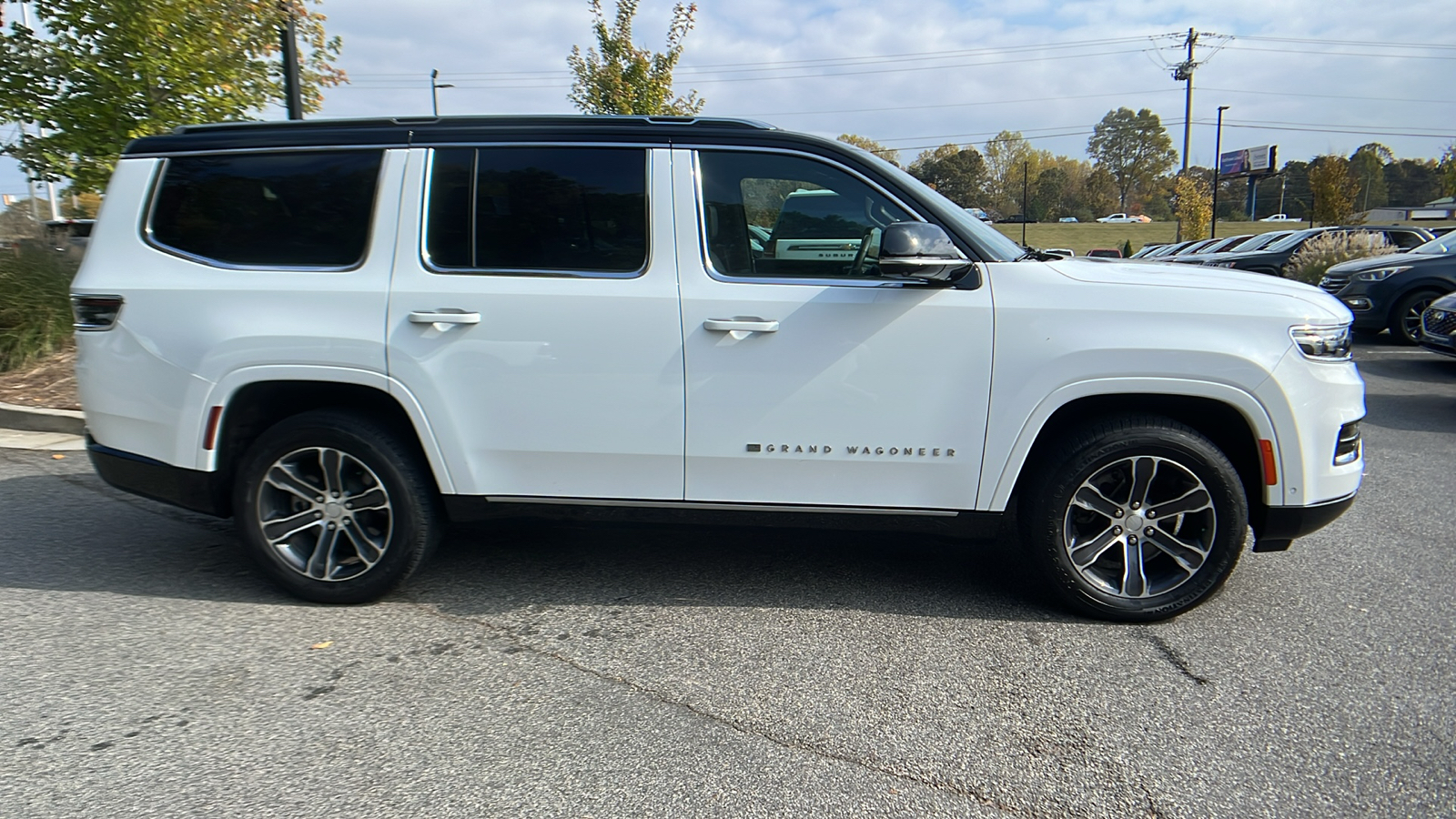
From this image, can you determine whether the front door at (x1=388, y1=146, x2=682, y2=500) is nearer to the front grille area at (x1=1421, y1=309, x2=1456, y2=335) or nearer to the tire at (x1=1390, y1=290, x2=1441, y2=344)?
the front grille area at (x1=1421, y1=309, x2=1456, y2=335)

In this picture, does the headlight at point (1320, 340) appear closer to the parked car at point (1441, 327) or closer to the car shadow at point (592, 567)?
the car shadow at point (592, 567)

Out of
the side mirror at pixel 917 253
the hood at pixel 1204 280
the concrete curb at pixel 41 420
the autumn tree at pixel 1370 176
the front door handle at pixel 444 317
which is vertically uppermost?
the autumn tree at pixel 1370 176

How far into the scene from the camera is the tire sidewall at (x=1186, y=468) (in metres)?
3.46

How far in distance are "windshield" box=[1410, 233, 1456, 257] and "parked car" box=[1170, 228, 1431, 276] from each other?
5.57m

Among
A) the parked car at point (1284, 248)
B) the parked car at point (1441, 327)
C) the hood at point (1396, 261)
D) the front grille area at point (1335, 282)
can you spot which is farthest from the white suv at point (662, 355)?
the parked car at point (1284, 248)

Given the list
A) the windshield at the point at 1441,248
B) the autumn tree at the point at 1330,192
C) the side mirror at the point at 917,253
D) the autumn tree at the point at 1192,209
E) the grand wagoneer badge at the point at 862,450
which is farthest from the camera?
the autumn tree at the point at 1330,192

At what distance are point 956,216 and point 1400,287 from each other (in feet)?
37.2

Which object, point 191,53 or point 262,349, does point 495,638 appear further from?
point 191,53

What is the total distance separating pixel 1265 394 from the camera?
338cm

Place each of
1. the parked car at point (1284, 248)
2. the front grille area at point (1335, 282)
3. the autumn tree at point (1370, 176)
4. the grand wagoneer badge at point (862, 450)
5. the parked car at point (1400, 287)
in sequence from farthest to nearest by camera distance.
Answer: the autumn tree at point (1370, 176), the parked car at point (1284, 248), the front grille area at point (1335, 282), the parked car at point (1400, 287), the grand wagoneer badge at point (862, 450)

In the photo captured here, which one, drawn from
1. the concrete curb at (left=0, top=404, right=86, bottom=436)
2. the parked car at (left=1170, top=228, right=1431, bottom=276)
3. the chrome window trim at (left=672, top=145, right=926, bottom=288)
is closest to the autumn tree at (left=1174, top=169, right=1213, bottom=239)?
the parked car at (left=1170, top=228, right=1431, bottom=276)

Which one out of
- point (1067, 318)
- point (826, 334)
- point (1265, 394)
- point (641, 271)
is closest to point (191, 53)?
point (641, 271)

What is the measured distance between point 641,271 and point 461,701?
171 centimetres

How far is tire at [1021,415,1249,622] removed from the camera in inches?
137
